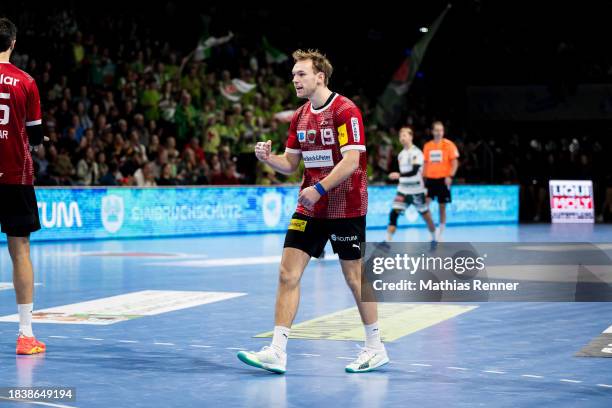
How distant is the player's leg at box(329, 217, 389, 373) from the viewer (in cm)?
699

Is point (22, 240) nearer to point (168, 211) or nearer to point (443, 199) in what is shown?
point (443, 199)

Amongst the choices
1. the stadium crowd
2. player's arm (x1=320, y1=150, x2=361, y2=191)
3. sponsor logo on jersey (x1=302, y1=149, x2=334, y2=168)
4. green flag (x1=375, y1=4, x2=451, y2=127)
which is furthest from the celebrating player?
green flag (x1=375, y1=4, x2=451, y2=127)

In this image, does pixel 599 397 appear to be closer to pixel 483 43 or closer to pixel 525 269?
pixel 525 269

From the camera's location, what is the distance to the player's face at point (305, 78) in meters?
7.01

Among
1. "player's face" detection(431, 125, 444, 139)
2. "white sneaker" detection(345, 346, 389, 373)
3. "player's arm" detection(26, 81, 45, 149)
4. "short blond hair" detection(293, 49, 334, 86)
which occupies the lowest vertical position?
"white sneaker" detection(345, 346, 389, 373)

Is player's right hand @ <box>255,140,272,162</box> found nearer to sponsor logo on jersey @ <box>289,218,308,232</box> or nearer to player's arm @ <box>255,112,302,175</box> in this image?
player's arm @ <box>255,112,302,175</box>

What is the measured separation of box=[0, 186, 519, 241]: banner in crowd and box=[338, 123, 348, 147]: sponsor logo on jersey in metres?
13.7

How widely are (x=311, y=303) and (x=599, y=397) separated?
16.2 ft

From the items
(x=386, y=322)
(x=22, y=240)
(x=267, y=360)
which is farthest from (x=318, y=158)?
(x=386, y=322)

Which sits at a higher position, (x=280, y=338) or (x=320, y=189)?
(x=320, y=189)

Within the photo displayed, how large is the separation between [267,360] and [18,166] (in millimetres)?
2335

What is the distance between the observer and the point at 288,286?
22.9ft

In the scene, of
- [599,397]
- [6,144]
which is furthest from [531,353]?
[6,144]

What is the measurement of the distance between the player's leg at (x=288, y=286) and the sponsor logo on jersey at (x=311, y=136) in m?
0.51
